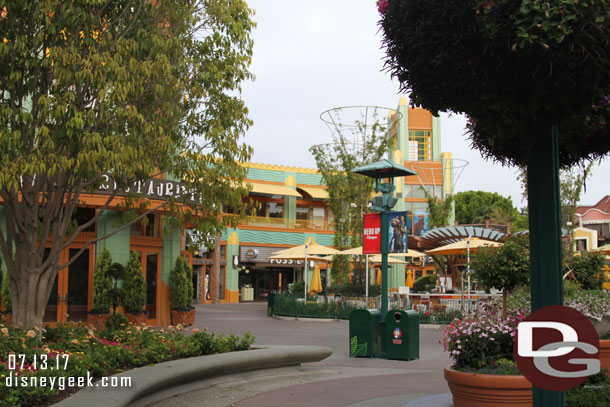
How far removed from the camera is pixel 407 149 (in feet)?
172

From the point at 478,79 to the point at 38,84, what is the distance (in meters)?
7.20

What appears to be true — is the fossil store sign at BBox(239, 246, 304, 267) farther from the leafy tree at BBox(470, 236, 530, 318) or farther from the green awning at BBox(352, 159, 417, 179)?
the leafy tree at BBox(470, 236, 530, 318)

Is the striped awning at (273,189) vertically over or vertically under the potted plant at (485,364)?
over

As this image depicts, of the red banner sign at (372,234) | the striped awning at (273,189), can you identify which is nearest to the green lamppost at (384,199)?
the red banner sign at (372,234)

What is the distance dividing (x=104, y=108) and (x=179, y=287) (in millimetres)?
11661

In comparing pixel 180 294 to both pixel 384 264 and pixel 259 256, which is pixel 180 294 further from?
pixel 259 256

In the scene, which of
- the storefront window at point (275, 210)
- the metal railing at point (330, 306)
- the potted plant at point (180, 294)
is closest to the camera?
the potted plant at point (180, 294)

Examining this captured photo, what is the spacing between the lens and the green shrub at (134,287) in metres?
17.0

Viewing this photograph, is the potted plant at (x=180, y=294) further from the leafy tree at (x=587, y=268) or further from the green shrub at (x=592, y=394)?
the green shrub at (x=592, y=394)

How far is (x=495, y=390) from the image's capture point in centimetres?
612

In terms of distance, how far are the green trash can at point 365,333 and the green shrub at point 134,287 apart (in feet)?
23.4

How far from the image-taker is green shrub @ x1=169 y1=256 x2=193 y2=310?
62.1 ft

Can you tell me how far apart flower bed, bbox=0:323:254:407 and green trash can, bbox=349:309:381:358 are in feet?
10.2

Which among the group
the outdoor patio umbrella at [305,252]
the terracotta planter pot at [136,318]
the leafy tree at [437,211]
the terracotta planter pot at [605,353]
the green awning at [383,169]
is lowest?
the terracotta planter pot at [136,318]
